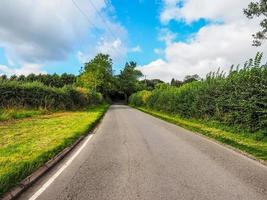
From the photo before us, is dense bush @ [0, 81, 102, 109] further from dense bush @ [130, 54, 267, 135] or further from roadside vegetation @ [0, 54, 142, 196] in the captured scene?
dense bush @ [130, 54, 267, 135]

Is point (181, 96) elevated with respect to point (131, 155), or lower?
elevated

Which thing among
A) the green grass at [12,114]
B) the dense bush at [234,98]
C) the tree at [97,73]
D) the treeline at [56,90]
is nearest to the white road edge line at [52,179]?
the dense bush at [234,98]

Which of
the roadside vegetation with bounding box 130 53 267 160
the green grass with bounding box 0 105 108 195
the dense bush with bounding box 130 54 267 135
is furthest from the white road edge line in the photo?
the dense bush with bounding box 130 54 267 135

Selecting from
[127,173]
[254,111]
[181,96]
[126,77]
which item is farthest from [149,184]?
[126,77]

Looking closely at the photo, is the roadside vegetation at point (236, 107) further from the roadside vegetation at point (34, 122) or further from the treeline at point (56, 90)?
the treeline at point (56, 90)

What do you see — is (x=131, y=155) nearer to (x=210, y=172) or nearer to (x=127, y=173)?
(x=127, y=173)

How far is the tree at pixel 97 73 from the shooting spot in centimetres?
6900

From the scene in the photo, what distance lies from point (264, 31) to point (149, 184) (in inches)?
687

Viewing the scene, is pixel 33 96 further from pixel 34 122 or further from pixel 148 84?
pixel 148 84

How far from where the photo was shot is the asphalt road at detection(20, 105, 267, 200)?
506 cm

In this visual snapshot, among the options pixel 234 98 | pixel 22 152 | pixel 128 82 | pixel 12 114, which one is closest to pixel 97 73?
pixel 128 82

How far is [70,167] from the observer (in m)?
7.03

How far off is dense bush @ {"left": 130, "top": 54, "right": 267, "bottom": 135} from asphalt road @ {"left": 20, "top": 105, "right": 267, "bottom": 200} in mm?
4256

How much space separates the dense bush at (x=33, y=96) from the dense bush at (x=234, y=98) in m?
13.3
